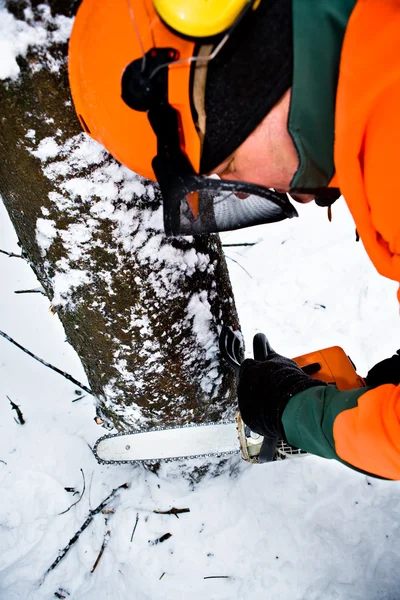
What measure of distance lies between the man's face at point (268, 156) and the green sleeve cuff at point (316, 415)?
68 centimetres

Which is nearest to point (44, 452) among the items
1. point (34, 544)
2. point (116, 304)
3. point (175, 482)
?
point (34, 544)

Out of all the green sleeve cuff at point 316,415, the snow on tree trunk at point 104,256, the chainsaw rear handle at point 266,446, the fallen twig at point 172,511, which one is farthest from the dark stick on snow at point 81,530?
the green sleeve cuff at point 316,415

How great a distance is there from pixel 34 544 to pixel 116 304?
151cm

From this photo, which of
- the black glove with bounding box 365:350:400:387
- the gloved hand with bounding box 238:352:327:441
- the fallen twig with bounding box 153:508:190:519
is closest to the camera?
the gloved hand with bounding box 238:352:327:441

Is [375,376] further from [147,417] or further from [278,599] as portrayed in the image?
[278,599]

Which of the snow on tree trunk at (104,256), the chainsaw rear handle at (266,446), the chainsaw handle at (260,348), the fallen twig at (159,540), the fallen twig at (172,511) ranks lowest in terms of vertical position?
the fallen twig at (159,540)

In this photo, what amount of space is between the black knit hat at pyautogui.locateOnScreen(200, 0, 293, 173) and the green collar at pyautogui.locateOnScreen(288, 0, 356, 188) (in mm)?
18

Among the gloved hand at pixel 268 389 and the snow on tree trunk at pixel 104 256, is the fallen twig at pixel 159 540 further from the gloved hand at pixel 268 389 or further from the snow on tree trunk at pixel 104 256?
the gloved hand at pixel 268 389

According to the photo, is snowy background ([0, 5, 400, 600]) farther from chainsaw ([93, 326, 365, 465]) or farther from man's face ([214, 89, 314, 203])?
man's face ([214, 89, 314, 203])

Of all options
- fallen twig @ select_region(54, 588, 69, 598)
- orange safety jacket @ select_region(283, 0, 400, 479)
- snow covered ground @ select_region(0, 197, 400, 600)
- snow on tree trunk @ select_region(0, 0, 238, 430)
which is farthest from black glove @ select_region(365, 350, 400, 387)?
fallen twig @ select_region(54, 588, 69, 598)

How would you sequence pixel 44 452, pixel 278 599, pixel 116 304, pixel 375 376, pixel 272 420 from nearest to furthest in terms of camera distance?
pixel 116 304, pixel 272 420, pixel 375 376, pixel 278 599, pixel 44 452

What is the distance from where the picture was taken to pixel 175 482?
2.15m

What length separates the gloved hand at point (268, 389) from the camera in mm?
1438

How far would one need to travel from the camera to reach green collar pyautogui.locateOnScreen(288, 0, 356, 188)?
66 cm
